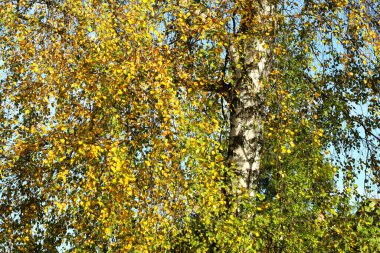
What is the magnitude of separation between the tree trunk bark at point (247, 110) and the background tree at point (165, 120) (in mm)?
26

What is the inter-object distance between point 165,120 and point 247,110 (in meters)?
2.71

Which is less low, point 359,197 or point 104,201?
point 359,197

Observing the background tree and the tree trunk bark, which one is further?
the tree trunk bark

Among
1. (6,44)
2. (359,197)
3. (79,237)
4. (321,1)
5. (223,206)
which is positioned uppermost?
(321,1)

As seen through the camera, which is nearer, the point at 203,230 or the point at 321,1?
the point at 203,230

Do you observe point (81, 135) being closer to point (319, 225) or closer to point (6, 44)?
point (6, 44)

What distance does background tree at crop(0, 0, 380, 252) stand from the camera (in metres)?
8.18

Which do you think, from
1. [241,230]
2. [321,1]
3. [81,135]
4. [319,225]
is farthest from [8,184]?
[321,1]

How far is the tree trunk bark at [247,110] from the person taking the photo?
10077 millimetres

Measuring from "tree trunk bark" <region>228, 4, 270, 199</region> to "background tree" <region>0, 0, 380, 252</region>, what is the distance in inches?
1.0

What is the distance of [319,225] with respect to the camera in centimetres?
1087

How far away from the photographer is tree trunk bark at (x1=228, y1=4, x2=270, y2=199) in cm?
1008

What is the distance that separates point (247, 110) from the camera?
10336 mm

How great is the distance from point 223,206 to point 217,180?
570 mm
